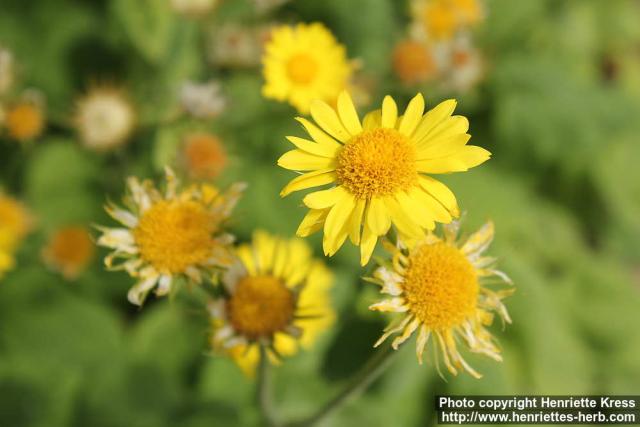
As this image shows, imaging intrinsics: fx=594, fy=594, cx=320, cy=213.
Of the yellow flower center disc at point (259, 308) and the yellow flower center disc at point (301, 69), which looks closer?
the yellow flower center disc at point (259, 308)

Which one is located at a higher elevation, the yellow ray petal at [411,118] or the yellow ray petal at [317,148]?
the yellow ray petal at [411,118]

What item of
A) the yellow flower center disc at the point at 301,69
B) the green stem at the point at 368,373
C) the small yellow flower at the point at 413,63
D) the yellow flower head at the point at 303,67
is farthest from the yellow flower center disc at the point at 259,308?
the small yellow flower at the point at 413,63

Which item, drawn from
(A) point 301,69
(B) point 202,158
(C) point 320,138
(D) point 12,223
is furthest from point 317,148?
(D) point 12,223

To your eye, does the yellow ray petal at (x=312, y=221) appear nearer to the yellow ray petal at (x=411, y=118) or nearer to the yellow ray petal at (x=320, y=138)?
the yellow ray petal at (x=320, y=138)

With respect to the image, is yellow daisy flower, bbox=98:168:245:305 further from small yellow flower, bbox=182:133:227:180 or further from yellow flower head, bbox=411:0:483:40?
yellow flower head, bbox=411:0:483:40

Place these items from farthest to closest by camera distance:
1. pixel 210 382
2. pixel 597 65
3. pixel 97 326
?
pixel 597 65, pixel 97 326, pixel 210 382

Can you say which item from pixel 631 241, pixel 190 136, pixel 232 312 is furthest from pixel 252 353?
pixel 631 241

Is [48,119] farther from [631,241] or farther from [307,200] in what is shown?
[631,241]
